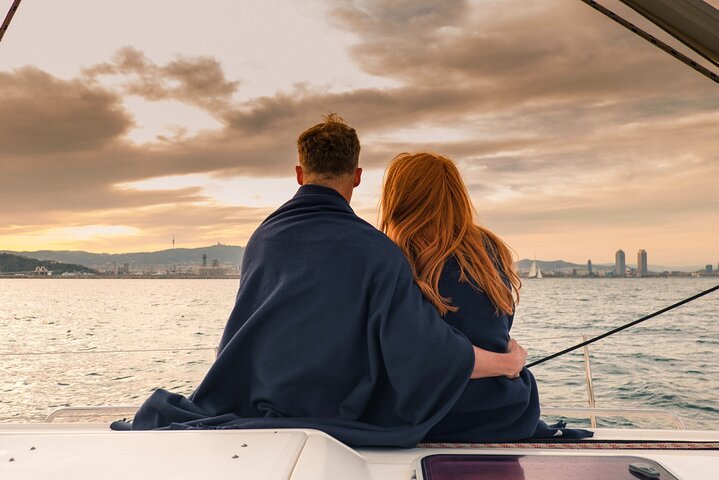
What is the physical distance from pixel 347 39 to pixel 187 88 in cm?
1146

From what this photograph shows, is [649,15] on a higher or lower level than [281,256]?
higher

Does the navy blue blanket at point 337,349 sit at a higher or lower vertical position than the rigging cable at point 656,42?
lower

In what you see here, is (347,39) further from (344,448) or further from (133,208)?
(344,448)

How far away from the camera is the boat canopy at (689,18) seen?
1.08 metres

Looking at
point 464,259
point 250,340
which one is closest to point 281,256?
point 250,340

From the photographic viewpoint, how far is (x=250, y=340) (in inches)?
53.4

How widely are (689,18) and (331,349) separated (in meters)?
0.86

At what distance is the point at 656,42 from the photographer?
3.86ft

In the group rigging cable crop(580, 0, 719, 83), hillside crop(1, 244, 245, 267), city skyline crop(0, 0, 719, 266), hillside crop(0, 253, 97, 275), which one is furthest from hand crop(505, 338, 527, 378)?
hillside crop(1, 244, 245, 267)

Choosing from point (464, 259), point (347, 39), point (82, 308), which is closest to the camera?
point (464, 259)

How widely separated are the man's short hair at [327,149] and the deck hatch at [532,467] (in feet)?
2.17

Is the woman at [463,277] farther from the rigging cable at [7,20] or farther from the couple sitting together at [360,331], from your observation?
the rigging cable at [7,20]

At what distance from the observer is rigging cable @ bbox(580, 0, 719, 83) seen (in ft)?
3.76

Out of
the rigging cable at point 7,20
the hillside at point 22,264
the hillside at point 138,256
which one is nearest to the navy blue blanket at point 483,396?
the rigging cable at point 7,20
